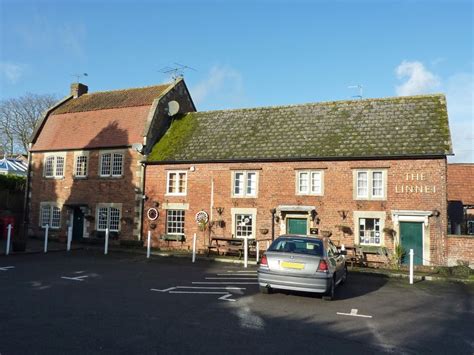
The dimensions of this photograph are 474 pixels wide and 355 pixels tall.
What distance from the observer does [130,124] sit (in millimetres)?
25953

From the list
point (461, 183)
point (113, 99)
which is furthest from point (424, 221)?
point (113, 99)

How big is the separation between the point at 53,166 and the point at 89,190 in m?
3.78

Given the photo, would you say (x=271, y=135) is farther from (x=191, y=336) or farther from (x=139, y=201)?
(x=191, y=336)

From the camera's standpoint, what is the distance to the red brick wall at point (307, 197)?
59.8 ft

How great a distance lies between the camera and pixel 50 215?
88.5 feet

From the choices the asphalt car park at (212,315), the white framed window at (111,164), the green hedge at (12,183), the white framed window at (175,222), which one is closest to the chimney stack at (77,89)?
the green hedge at (12,183)

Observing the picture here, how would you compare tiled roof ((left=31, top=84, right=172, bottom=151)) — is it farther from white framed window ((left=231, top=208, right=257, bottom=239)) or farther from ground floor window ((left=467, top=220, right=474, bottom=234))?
ground floor window ((left=467, top=220, right=474, bottom=234))

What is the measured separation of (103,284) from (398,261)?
1242cm

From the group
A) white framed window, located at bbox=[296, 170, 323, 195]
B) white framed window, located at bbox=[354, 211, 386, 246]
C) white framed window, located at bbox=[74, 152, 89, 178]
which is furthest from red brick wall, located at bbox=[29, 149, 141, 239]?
white framed window, located at bbox=[354, 211, 386, 246]

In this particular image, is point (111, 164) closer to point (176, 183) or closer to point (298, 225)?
point (176, 183)

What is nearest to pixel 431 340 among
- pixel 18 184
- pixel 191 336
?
pixel 191 336

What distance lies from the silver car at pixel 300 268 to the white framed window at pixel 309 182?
9.24 m

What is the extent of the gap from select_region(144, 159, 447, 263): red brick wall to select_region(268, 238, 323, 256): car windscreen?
28.8 ft

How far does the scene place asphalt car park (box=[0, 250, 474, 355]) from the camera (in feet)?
22.4
